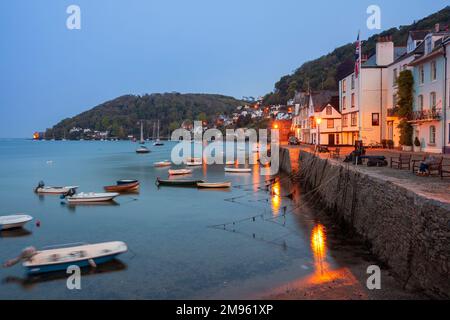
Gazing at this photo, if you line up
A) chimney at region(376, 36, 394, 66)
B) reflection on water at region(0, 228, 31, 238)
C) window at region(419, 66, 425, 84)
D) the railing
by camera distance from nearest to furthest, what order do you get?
reflection on water at region(0, 228, 31, 238), the railing, window at region(419, 66, 425, 84), chimney at region(376, 36, 394, 66)

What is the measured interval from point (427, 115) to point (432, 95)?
1988mm

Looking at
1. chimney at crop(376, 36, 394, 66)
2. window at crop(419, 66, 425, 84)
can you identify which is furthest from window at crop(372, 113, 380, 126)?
window at crop(419, 66, 425, 84)

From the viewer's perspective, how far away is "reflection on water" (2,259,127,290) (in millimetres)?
15960

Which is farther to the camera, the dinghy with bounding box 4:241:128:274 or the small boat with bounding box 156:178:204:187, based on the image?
the small boat with bounding box 156:178:204:187

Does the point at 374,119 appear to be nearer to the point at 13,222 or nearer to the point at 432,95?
the point at 432,95

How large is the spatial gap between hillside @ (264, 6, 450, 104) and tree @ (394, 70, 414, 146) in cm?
7930

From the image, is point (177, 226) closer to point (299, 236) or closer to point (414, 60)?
point (299, 236)

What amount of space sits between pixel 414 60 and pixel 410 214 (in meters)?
29.0

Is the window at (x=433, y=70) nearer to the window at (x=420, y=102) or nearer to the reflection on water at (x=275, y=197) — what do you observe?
the window at (x=420, y=102)

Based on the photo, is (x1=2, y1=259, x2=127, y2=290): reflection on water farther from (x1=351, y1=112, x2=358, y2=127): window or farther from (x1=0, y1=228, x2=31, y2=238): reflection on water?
(x1=351, y1=112, x2=358, y2=127): window

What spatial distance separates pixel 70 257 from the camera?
55.8 feet

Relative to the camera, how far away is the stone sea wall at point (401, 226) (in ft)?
36.2

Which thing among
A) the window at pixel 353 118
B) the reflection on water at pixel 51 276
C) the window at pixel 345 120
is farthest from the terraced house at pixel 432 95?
the reflection on water at pixel 51 276

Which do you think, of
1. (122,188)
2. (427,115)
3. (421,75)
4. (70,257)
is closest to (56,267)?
(70,257)
